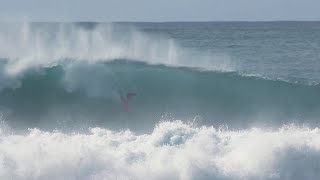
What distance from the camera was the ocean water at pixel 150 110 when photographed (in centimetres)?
1226

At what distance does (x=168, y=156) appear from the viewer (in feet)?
41.0

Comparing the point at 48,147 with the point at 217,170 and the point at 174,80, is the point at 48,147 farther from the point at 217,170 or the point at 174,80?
the point at 174,80

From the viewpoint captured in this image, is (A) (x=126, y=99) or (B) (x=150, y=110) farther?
(A) (x=126, y=99)

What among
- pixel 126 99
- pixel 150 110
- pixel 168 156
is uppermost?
pixel 126 99

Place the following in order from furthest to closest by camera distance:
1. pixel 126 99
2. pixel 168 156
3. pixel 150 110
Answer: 1. pixel 126 99
2. pixel 150 110
3. pixel 168 156

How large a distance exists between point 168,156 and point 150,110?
4781 mm

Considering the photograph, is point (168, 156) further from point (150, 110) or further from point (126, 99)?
point (126, 99)

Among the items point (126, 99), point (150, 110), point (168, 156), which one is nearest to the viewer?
point (168, 156)

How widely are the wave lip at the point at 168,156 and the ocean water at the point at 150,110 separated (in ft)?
0.07

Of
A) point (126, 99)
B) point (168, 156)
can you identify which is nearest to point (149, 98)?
point (126, 99)

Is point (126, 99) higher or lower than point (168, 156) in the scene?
higher

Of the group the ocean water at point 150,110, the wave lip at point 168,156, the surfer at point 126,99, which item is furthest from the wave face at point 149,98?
the wave lip at point 168,156

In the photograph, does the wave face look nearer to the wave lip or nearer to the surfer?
the surfer

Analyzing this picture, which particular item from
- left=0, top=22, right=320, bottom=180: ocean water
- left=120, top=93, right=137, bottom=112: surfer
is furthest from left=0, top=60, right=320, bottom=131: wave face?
left=120, top=93, right=137, bottom=112: surfer
